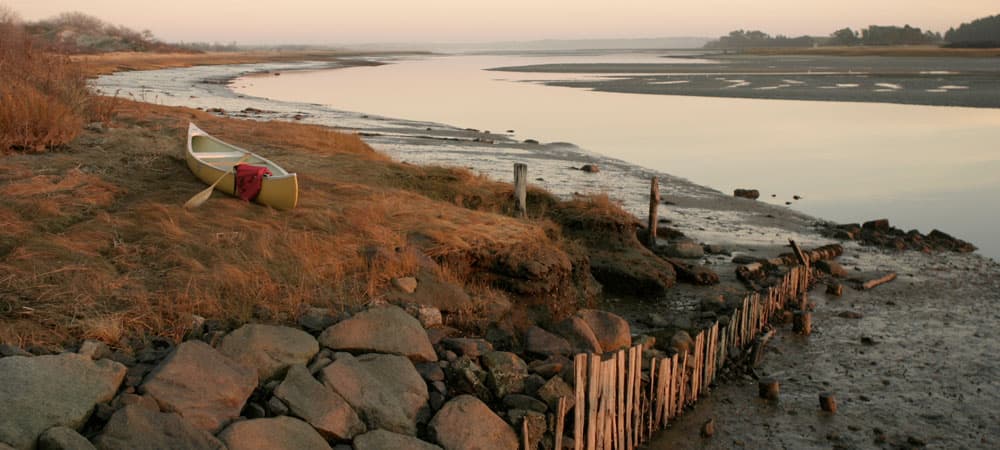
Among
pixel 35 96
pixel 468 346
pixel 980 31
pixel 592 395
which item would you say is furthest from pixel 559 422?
pixel 980 31

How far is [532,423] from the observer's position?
7.32 m

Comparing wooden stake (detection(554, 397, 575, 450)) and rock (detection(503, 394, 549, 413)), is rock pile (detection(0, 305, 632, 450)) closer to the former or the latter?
rock (detection(503, 394, 549, 413))

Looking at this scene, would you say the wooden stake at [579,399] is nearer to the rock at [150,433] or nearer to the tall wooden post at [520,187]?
the rock at [150,433]

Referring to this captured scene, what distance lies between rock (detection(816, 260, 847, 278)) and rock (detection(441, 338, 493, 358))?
26.5 feet

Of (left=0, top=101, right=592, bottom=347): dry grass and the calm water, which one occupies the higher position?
(left=0, top=101, right=592, bottom=347): dry grass

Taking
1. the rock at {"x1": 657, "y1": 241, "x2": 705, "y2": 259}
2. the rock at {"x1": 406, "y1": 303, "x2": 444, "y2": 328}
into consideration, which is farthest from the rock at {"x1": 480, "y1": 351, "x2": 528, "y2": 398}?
the rock at {"x1": 657, "y1": 241, "x2": 705, "y2": 259}

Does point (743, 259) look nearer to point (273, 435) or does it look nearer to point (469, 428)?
point (469, 428)

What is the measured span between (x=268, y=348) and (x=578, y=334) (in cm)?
358

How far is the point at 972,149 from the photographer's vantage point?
28.0 meters

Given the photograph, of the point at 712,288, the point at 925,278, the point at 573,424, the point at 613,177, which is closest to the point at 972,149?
Answer: the point at 613,177

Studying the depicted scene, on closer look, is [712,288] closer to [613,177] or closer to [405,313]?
[405,313]

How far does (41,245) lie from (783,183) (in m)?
19.2

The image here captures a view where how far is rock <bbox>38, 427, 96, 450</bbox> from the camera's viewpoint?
5.59m

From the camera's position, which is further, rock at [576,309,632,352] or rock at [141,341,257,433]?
rock at [576,309,632,352]
